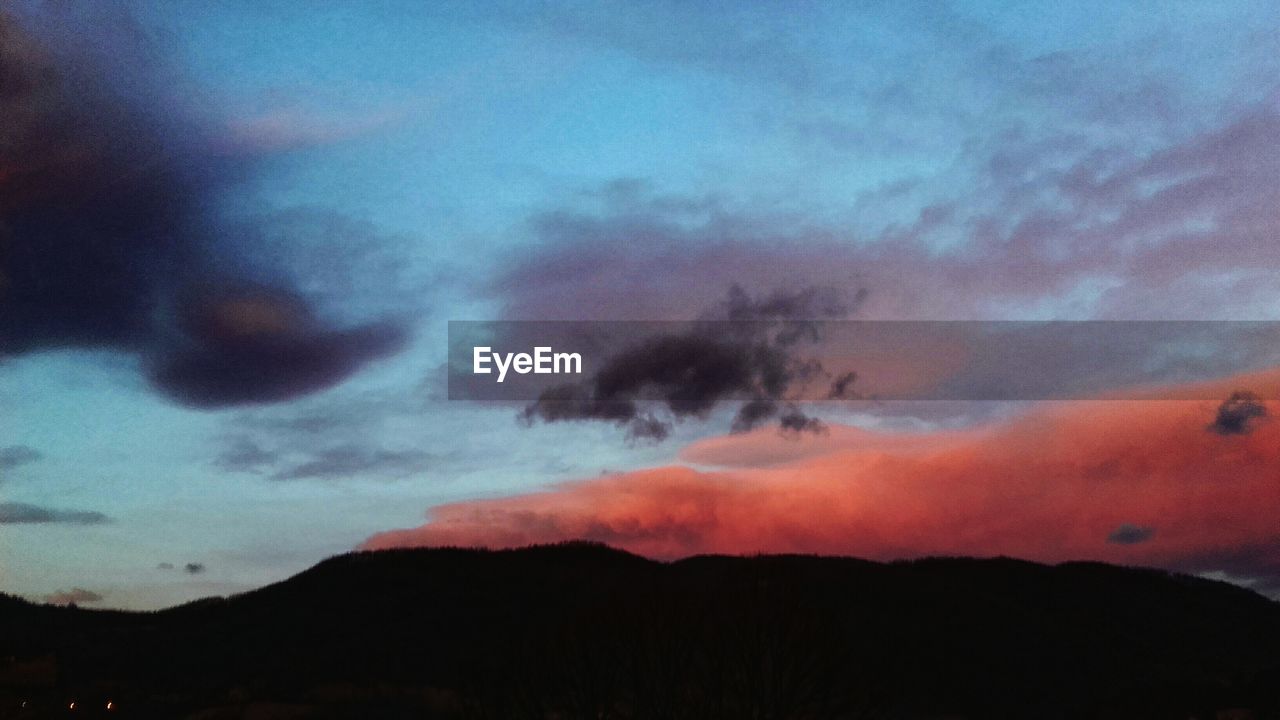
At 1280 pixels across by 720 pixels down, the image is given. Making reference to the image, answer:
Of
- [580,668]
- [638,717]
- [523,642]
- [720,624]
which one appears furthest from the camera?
[523,642]

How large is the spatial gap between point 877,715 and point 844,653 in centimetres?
755

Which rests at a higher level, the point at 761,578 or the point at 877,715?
the point at 761,578

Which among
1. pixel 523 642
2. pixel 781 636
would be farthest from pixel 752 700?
pixel 523 642

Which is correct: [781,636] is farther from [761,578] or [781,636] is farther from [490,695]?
[490,695]

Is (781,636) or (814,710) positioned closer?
(781,636)

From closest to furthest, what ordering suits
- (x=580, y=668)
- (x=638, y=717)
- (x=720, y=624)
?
(x=638, y=717) → (x=720, y=624) → (x=580, y=668)

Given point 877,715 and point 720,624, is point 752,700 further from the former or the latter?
point 877,715

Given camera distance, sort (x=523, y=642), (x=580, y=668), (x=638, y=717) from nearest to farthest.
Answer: (x=638, y=717), (x=580, y=668), (x=523, y=642)

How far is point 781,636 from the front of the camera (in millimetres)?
81562

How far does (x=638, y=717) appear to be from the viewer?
78.4m

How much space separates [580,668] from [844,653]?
21.0m

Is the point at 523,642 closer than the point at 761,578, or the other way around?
the point at 761,578

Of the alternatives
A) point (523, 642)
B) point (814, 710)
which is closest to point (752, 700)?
point (814, 710)

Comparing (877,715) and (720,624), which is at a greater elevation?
(720,624)
